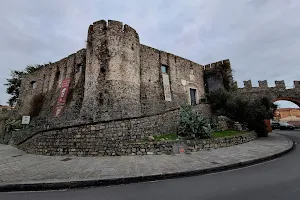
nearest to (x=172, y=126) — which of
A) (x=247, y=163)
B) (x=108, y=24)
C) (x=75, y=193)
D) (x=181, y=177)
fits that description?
(x=247, y=163)

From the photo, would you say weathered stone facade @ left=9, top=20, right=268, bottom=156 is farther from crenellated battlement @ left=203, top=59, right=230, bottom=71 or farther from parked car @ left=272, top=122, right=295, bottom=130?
parked car @ left=272, top=122, right=295, bottom=130

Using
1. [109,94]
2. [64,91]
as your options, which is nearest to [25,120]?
[64,91]

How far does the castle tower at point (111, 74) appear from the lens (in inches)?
398

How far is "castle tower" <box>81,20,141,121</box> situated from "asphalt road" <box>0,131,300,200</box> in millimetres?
6412

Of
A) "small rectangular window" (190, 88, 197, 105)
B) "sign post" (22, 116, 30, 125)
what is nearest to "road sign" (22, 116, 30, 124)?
"sign post" (22, 116, 30, 125)

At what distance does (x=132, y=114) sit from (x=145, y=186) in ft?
23.0

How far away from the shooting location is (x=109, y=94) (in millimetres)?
10234

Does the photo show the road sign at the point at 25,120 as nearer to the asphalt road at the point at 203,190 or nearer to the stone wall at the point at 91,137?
the stone wall at the point at 91,137

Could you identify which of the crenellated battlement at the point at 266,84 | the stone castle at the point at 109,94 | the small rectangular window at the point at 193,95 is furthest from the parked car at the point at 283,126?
the small rectangular window at the point at 193,95

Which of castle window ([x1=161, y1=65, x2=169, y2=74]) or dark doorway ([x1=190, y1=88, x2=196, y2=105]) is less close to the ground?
castle window ([x1=161, y1=65, x2=169, y2=74])

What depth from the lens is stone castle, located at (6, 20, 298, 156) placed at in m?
7.39

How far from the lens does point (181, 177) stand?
4.35m

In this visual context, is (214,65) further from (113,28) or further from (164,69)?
(113,28)

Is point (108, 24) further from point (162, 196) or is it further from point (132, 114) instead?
point (162, 196)
